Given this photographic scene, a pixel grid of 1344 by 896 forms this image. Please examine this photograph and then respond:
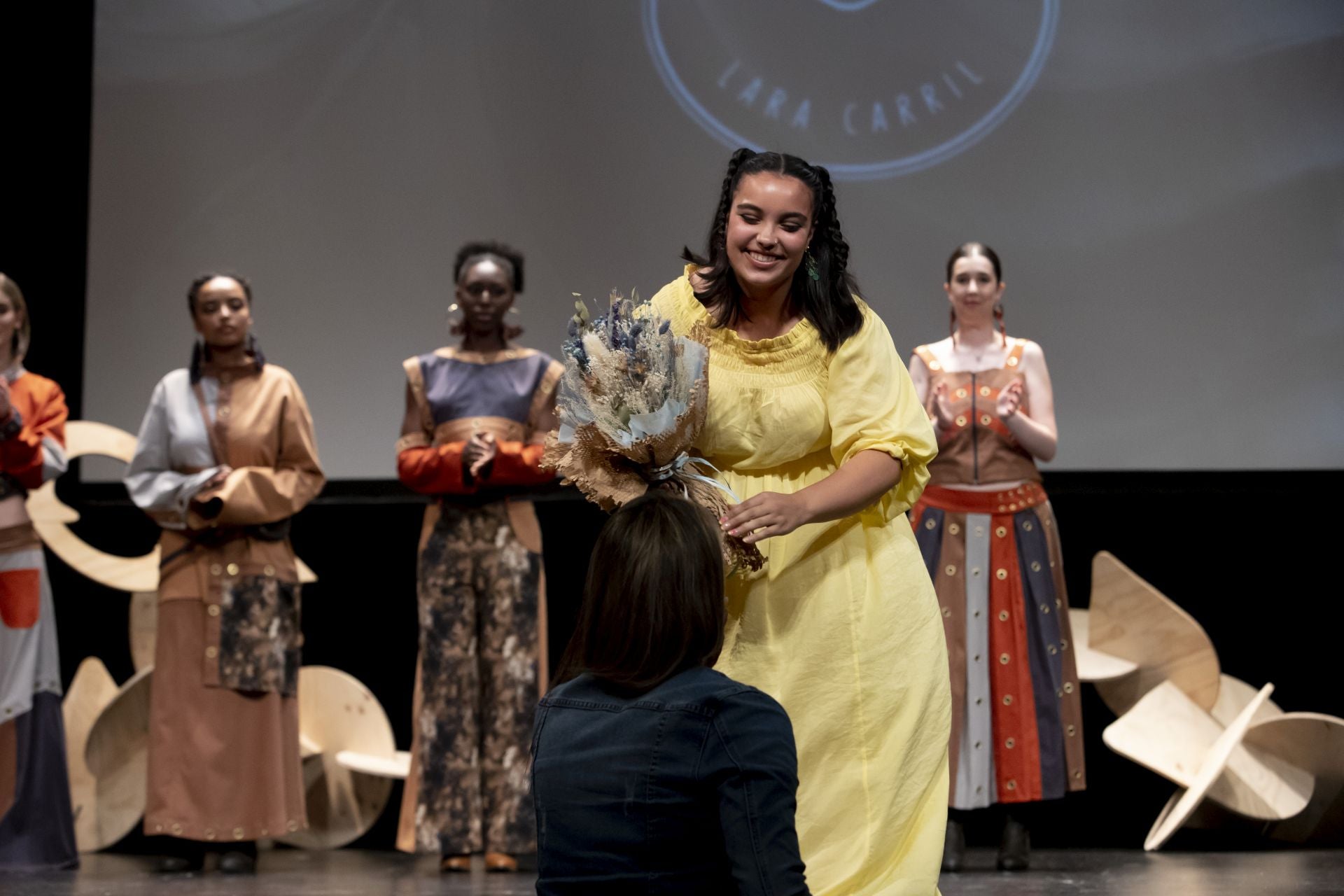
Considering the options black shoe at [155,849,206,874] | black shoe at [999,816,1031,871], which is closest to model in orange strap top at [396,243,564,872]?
black shoe at [155,849,206,874]

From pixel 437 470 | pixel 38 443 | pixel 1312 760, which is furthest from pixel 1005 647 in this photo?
pixel 38 443

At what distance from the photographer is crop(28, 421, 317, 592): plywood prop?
516 cm

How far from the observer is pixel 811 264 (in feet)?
8.29

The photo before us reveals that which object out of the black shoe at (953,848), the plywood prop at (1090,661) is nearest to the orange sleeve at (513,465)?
the black shoe at (953,848)

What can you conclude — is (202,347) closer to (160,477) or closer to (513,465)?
(160,477)

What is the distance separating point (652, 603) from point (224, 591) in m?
3.00

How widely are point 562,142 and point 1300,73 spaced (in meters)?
2.38

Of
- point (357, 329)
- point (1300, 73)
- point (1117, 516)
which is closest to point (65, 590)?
point (357, 329)

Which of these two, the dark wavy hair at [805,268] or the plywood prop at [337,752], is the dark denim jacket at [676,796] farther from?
the plywood prop at [337,752]

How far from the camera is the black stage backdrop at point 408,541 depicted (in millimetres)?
5352

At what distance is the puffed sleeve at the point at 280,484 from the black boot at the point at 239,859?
864mm

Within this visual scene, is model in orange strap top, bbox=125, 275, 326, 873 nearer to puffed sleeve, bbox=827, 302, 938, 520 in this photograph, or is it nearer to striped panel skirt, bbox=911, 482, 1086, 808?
striped panel skirt, bbox=911, 482, 1086, 808

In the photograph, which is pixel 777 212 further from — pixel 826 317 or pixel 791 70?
pixel 791 70

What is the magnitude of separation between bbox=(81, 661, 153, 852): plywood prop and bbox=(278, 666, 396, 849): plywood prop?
47 centimetres
